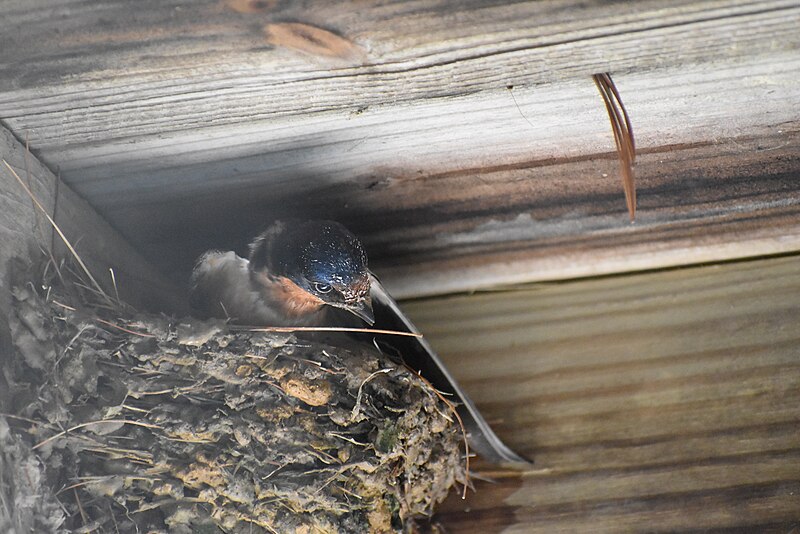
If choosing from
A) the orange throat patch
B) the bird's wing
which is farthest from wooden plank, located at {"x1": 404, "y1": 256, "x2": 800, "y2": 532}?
the orange throat patch

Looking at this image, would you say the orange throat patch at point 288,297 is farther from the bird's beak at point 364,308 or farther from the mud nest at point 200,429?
the mud nest at point 200,429

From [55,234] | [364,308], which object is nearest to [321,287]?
[364,308]

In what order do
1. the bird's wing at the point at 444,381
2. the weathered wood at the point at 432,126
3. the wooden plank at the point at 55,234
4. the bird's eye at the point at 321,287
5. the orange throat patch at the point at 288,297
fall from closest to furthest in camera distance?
the weathered wood at the point at 432,126
the wooden plank at the point at 55,234
the bird's wing at the point at 444,381
the bird's eye at the point at 321,287
the orange throat patch at the point at 288,297

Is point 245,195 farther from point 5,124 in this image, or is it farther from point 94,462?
point 94,462

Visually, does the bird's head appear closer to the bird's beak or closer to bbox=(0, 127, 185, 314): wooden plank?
the bird's beak

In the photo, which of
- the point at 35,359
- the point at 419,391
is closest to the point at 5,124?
the point at 35,359

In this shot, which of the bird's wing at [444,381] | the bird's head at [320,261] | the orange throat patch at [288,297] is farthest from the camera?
the orange throat patch at [288,297]

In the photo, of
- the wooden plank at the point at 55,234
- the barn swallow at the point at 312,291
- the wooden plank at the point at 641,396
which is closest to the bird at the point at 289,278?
the barn swallow at the point at 312,291

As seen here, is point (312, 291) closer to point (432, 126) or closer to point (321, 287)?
point (321, 287)
